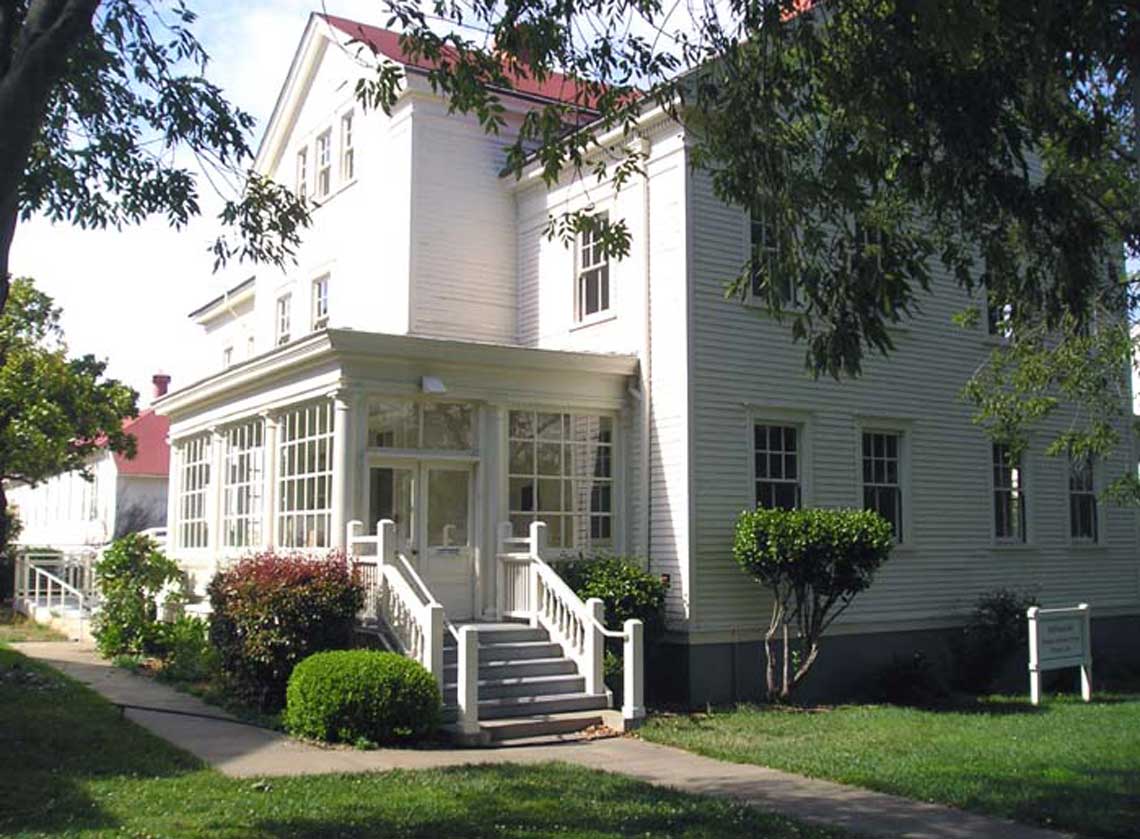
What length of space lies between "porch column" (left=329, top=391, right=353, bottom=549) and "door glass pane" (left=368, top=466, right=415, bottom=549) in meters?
0.81

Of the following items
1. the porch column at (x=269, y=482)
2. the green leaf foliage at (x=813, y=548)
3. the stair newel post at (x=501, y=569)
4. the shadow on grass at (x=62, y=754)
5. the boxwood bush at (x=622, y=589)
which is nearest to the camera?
the shadow on grass at (x=62, y=754)

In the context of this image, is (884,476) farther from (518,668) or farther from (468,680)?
(468,680)

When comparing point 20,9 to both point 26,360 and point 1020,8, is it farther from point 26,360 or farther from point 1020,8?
point 26,360

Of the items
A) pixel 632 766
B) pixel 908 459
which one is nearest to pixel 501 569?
pixel 632 766

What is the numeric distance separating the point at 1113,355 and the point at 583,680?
7.75 metres

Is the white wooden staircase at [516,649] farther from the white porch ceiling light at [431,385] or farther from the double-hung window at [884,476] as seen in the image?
the double-hung window at [884,476]

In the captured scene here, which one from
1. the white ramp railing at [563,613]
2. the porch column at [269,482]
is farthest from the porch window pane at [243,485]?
the white ramp railing at [563,613]

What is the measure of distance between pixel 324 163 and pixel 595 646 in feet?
40.1

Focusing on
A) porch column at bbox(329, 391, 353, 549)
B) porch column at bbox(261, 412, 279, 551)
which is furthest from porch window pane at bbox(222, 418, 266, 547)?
porch column at bbox(329, 391, 353, 549)

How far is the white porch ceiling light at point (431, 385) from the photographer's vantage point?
15.2 metres

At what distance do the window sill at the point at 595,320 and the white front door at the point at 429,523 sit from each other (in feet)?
10.2

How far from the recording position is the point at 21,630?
23.4 meters

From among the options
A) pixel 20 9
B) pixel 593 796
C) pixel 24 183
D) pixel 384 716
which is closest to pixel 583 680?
pixel 384 716

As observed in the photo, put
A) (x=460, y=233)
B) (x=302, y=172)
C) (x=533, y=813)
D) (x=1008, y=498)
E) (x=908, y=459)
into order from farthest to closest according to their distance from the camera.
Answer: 1. (x=302, y=172)
2. (x=1008, y=498)
3. (x=460, y=233)
4. (x=908, y=459)
5. (x=533, y=813)
